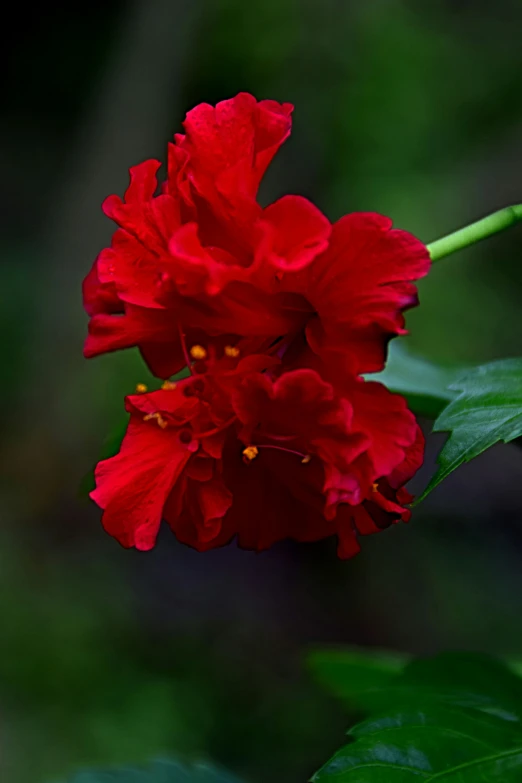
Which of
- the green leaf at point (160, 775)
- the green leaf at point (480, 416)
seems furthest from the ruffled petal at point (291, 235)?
the green leaf at point (160, 775)

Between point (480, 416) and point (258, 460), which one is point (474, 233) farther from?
point (258, 460)

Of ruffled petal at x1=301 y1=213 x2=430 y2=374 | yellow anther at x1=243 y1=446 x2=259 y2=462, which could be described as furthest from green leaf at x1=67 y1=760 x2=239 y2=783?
ruffled petal at x1=301 y1=213 x2=430 y2=374

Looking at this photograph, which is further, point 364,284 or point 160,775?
point 160,775

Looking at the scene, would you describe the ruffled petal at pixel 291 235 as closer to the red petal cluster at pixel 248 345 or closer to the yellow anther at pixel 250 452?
the red petal cluster at pixel 248 345

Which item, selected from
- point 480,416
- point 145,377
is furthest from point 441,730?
point 145,377

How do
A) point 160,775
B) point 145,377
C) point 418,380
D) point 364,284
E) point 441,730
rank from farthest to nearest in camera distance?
point 145,377, point 418,380, point 160,775, point 441,730, point 364,284

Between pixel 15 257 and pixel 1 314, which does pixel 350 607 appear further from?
pixel 15 257

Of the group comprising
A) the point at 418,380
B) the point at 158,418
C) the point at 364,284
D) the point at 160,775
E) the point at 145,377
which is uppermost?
the point at 364,284

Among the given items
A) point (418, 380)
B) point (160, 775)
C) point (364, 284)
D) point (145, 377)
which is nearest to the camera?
point (364, 284)
